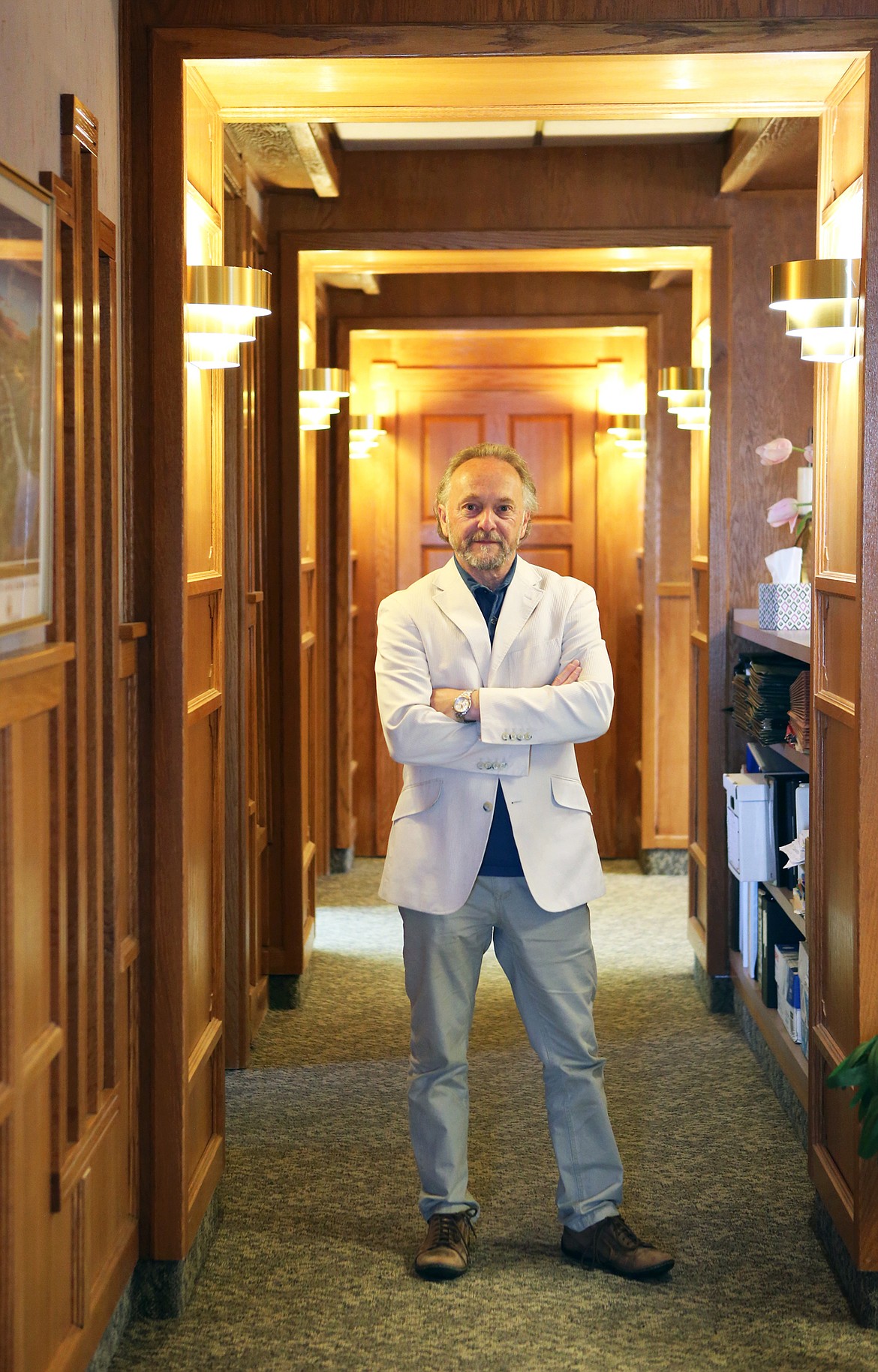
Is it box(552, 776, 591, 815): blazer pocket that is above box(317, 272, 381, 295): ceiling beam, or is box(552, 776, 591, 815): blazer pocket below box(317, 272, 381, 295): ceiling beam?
below

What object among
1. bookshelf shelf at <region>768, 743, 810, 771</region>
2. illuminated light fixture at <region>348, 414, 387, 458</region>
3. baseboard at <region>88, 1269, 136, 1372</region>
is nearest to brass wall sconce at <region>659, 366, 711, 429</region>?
bookshelf shelf at <region>768, 743, 810, 771</region>

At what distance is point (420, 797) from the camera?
309cm

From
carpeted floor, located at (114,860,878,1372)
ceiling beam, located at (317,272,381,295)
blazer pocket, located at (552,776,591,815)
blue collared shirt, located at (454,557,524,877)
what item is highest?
ceiling beam, located at (317,272,381,295)

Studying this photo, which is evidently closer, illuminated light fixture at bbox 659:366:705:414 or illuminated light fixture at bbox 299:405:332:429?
illuminated light fixture at bbox 659:366:705:414

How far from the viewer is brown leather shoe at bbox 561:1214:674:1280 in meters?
3.09

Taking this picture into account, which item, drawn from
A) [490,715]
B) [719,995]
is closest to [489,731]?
[490,715]

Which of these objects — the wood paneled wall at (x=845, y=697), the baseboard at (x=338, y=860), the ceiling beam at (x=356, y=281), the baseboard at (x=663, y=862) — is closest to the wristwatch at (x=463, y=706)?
the wood paneled wall at (x=845, y=697)

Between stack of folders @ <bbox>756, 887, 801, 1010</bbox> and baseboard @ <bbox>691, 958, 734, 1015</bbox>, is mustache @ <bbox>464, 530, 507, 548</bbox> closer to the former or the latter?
stack of folders @ <bbox>756, 887, 801, 1010</bbox>

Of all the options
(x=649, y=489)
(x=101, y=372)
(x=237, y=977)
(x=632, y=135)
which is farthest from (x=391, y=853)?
(x=649, y=489)

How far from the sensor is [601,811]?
7.90 meters

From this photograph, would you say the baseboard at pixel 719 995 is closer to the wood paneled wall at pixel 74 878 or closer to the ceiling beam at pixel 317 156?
the wood paneled wall at pixel 74 878

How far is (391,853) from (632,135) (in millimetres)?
2933

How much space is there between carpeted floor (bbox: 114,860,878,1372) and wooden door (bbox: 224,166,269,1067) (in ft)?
0.92

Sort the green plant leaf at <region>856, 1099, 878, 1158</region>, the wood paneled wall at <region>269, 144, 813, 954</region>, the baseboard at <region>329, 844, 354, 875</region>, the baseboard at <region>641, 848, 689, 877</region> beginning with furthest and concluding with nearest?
the baseboard at <region>329, 844, 354, 875</region> < the baseboard at <region>641, 848, 689, 877</region> < the wood paneled wall at <region>269, 144, 813, 954</region> < the green plant leaf at <region>856, 1099, 878, 1158</region>
